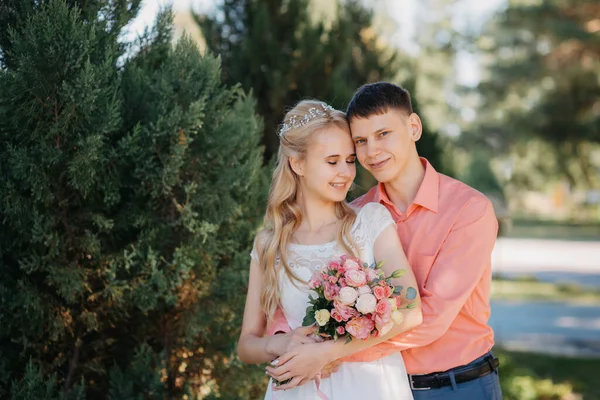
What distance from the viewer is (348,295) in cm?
240

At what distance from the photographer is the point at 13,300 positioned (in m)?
3.50

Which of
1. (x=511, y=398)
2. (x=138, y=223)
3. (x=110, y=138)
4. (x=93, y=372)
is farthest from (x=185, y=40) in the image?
(x=511, y=398)

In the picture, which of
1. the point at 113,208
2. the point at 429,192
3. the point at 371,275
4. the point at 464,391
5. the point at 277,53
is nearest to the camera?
the point at 371,275

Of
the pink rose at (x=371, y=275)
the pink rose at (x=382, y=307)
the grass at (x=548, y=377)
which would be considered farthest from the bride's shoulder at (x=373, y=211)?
the grass at (x=548, y=377)

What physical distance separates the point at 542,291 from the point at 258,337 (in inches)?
544

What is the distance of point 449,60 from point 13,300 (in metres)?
34.0

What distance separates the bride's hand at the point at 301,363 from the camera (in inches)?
103

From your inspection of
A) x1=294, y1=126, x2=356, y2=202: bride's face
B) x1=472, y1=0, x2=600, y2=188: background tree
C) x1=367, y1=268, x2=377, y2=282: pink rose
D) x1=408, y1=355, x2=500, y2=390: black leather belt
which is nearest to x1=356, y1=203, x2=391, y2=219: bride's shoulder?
x1=294, y1=126, x2=356, y2=202: bride's face

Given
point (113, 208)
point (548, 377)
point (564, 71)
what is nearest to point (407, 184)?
point (113, 208)

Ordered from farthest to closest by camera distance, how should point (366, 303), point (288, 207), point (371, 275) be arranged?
point (288, 207) < point (371, 275) < point (366, 303)

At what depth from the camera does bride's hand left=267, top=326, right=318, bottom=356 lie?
2.66 metres

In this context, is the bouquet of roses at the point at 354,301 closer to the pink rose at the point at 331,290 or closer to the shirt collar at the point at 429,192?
the pink rose at the point at 331,290

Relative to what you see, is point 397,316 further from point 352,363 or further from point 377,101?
point 377,101

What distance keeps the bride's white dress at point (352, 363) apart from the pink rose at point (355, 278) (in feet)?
1.43
